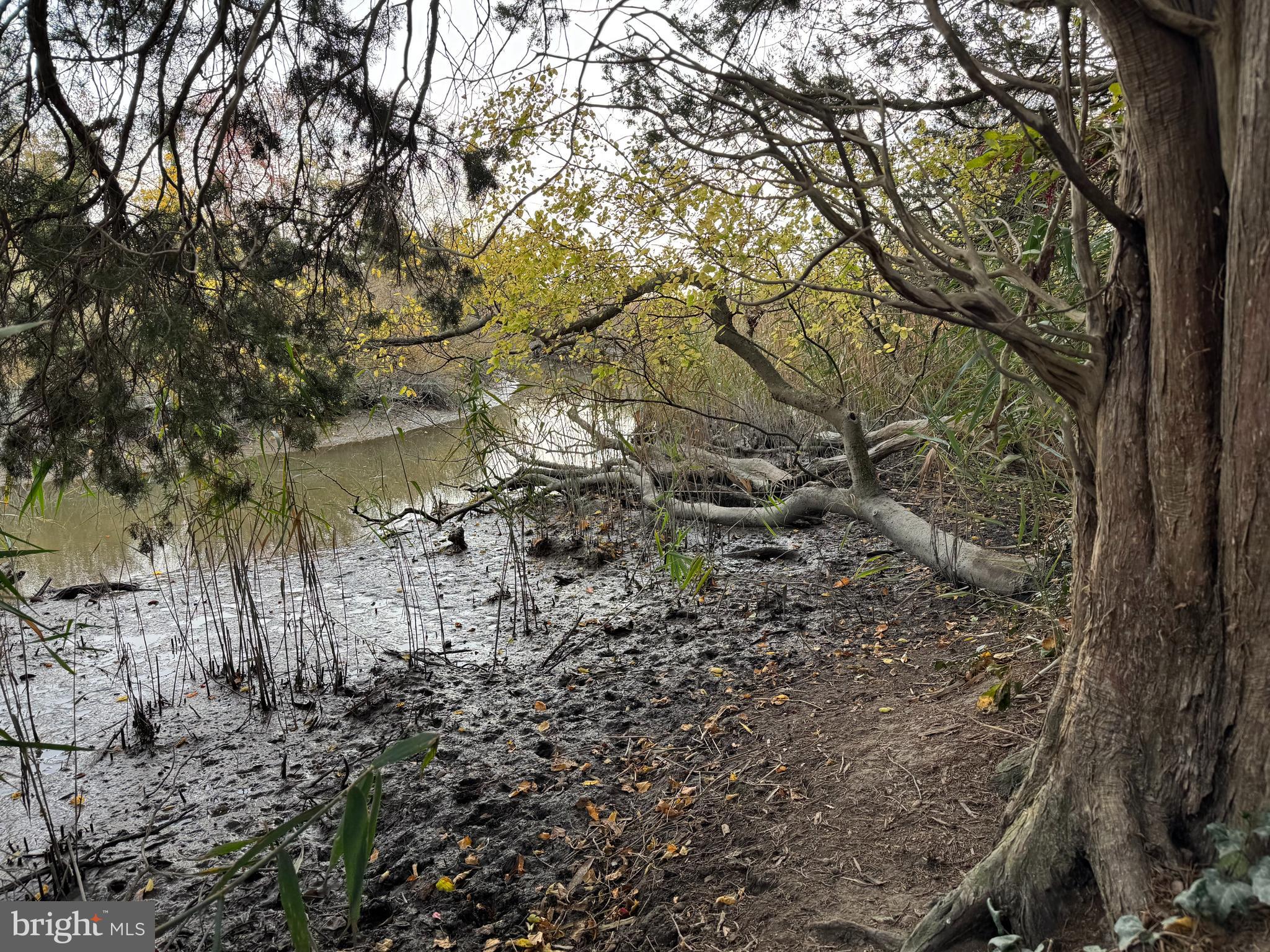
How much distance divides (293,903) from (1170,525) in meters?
1.38

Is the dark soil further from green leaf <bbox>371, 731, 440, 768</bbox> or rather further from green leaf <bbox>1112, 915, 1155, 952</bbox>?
green leaf <bbox>371, 731, 440, 768</bbox>

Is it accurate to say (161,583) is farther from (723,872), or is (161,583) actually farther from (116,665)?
(723,872)

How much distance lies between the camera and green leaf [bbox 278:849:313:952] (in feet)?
2.78

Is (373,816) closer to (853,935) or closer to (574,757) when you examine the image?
(853,935)

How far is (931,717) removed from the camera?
235 cm

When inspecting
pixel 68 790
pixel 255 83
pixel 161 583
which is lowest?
pixel 68 790

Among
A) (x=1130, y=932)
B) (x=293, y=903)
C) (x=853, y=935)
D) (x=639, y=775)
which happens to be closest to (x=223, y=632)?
(x=639, y=775)

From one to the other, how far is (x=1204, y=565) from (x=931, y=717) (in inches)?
46.0

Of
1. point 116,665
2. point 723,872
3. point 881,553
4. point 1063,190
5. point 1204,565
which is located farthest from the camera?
point 881,553

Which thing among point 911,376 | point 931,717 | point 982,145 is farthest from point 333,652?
point 911,376

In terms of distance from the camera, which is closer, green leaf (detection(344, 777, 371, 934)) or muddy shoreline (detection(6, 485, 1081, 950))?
green leaf (detection(344, 777, 371, 934))

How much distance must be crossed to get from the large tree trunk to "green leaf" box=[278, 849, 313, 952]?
107cm

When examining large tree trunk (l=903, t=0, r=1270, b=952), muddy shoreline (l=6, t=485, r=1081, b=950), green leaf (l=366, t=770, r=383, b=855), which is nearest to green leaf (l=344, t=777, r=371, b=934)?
green leaf (l=366, t=770, r=383, b=855)

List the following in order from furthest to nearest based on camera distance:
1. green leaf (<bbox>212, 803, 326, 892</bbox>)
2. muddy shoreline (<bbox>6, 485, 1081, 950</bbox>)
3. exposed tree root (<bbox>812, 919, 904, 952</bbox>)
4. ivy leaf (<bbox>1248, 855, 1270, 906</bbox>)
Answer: muddy shoreline (<bbox>6, 485, 1081, 950</bbox>), exposed tree root (<bbox>812, 919, 904, 952</bbox>), ivy leaf (<bbox>1248, 855, 1270, 906</bbox>), green leaf (<bbox>212, 803, 326, 892</bbox>)
